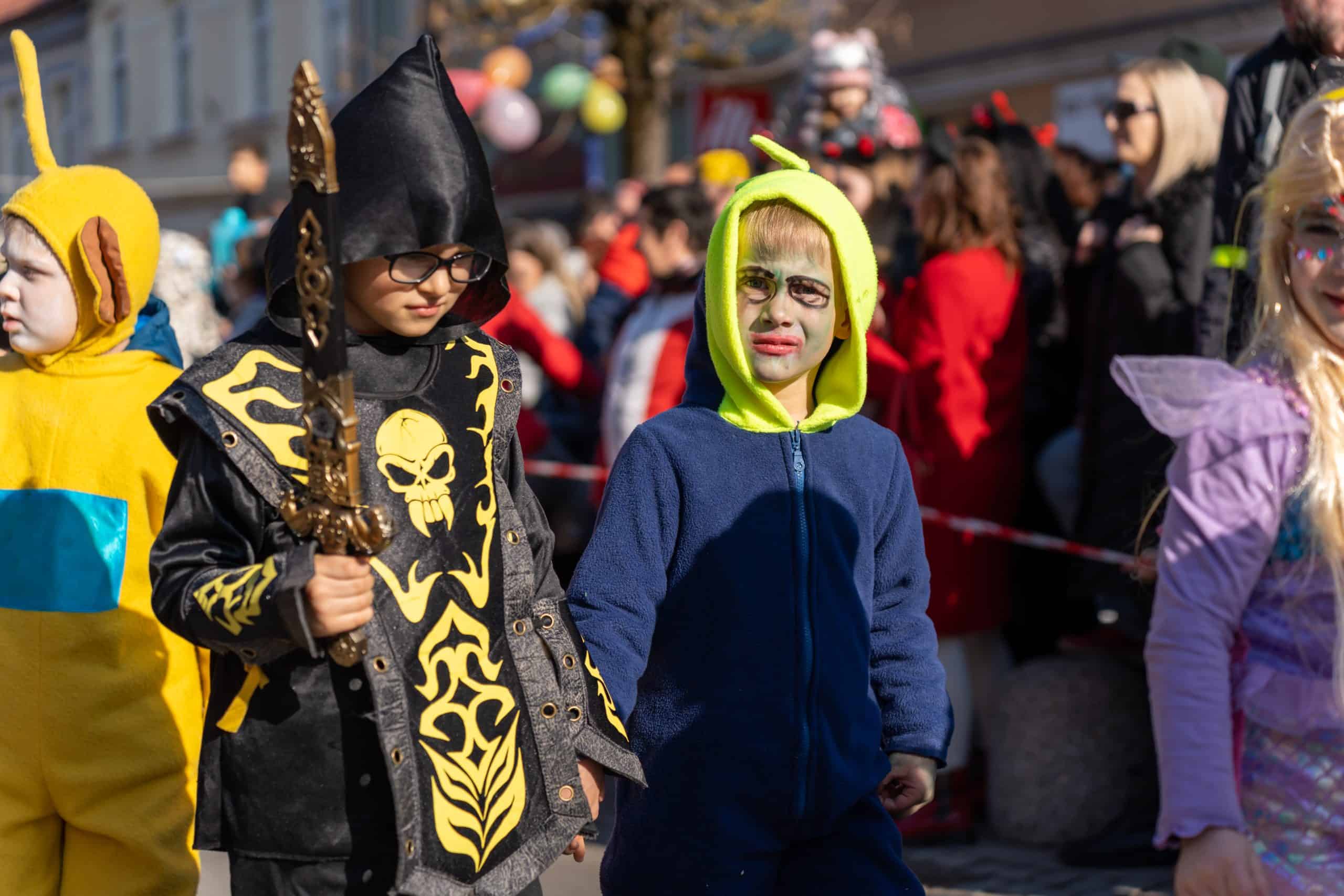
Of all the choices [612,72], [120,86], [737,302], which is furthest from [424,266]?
[120,86]

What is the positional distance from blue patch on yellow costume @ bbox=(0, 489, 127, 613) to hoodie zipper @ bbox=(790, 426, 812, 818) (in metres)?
1.35

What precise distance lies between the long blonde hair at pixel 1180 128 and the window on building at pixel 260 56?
2253cm

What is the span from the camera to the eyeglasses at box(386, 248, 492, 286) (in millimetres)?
2566

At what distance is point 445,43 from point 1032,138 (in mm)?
13681

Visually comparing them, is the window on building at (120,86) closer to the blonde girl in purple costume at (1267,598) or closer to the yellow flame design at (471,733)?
the yellow flame design at (471,733)

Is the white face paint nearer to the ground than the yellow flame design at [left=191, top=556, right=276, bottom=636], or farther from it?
farther from it

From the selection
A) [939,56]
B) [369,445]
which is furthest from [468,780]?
[939,56]

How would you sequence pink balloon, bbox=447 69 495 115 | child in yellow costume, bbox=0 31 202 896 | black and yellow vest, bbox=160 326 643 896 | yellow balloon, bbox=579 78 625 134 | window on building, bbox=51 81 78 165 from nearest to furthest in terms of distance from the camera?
black and yellow vest, bbox=160 326 643 896 < child in yellow costume, bbox=0 31 202 896 < window on building, bbox=51 81 78 165 < pink balloon, bbox=447 69 495 115 < yellow balloon, bbox=579 78 625 134

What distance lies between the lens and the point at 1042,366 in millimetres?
5707

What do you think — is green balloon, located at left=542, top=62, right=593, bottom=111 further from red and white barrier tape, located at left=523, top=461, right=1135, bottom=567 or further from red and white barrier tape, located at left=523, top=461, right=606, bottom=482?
red and white barrier tape, located at left=523, top=461, right=1135, bottom=567

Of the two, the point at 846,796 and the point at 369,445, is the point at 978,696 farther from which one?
the point at 369,445

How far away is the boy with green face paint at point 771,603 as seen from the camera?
9.25ft

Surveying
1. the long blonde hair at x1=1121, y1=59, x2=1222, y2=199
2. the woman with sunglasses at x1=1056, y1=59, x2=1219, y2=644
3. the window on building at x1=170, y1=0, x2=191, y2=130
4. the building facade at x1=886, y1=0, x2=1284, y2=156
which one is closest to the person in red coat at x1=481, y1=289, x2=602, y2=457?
the woman with sunglasses at x1=1056, y1=59, x2=1219, y2=644

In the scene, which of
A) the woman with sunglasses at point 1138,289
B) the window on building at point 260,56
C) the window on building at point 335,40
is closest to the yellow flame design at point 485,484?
the woman with sunglasses at point 1138,289
